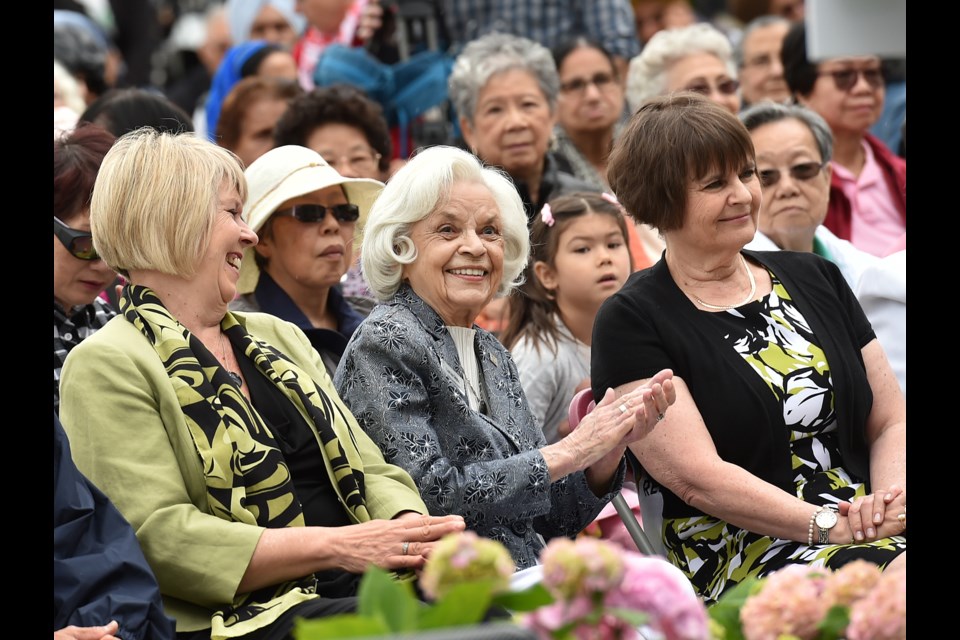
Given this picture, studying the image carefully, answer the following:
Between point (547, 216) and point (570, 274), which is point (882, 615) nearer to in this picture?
point (570, 274)

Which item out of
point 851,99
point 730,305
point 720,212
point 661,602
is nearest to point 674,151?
point 720,212

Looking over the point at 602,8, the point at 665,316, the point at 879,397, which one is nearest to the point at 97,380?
the point at 665,316

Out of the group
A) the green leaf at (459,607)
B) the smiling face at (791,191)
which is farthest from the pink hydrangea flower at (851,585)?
the smiling face at (791,191)

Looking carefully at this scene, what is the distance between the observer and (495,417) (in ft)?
12.4

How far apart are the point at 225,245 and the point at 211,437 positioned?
55 centimetres

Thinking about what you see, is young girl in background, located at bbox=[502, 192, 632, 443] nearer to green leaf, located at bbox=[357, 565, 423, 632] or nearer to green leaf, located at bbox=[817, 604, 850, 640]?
green leaf, located at bbox=[817, 604, 850, 640]

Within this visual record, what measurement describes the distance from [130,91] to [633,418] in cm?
303

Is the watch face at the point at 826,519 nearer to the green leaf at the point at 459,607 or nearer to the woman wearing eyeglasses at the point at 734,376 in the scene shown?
the woman wearing eyeglasses at the point at 734,376

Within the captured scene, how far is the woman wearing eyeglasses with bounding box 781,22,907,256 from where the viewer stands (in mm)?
6195

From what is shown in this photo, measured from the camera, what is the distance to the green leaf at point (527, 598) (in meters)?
1.81

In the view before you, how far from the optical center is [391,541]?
320 centimetres

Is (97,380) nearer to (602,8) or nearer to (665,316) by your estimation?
(665,316)

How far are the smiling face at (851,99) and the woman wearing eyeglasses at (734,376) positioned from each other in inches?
108

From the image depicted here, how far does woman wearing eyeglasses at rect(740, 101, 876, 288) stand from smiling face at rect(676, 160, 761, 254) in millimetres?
1379
